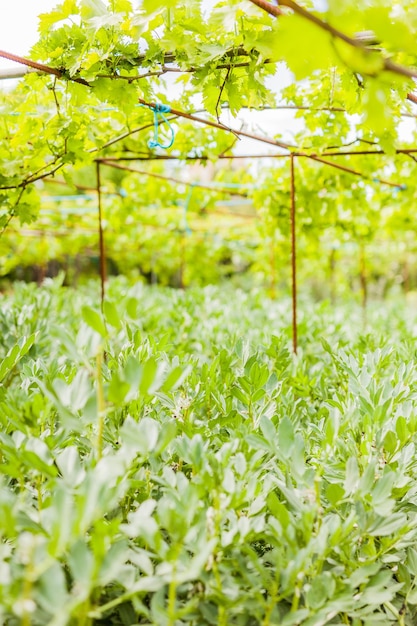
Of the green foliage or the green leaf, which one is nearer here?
the green foliage

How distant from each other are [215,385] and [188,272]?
34.1 ft

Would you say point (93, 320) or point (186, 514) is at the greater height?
point (93, 320)

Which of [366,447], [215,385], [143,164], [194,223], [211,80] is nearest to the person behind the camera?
[366,447]

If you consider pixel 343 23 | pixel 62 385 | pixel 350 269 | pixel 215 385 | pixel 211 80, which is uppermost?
pixel 211 80

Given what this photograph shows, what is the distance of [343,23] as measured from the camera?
0.73m

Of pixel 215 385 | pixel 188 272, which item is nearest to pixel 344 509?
pixel 215 385

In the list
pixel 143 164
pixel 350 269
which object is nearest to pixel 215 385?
pixel 143 164

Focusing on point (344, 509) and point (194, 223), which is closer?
point (344, 509)

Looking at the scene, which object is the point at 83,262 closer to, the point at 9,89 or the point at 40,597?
the point at 9,89

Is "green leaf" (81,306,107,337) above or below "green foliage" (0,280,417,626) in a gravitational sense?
above

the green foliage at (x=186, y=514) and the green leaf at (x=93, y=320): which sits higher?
the green leaf at (x=93, y=320)

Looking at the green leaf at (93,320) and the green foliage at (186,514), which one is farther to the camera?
the green leaf at (93,320)

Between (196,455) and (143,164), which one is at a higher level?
(143,164)

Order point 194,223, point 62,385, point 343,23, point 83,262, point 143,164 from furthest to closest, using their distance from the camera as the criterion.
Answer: point 83,262 < point 194,223 < point 143,164 < point 62,385 < point 343,23
